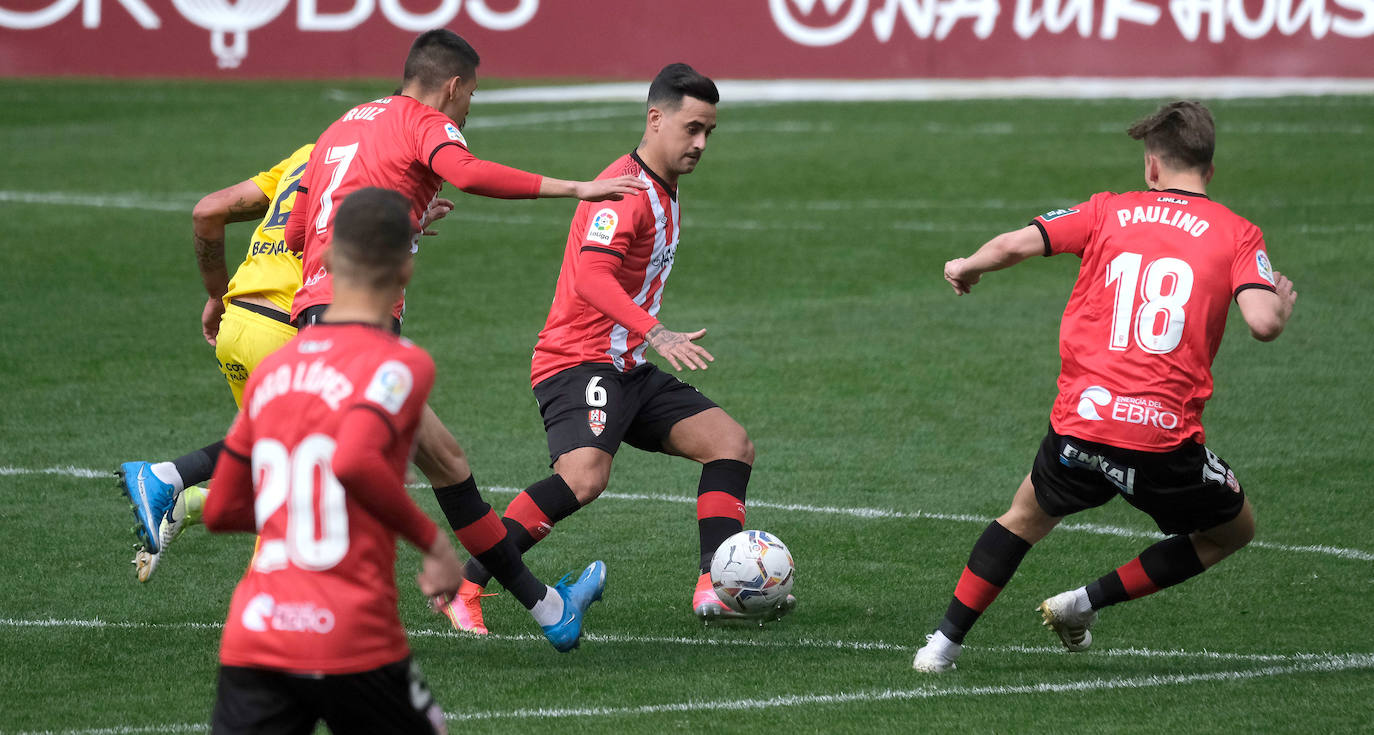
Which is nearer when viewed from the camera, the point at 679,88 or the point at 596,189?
the point at 596,189

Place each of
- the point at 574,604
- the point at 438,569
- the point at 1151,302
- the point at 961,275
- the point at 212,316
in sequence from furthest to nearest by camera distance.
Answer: the point at 212,316 < the point at 574,604 < the point at 961,275 < the point at 1151,302 < the point at 438,569

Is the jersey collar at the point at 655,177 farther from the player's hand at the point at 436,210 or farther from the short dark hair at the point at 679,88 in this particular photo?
the player's hand at the point at 436,210

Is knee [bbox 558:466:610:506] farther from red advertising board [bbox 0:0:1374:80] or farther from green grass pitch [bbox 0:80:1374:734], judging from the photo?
red advertising board [bbox 0:0:1374:80]

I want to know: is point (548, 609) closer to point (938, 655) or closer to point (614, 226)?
point (938, 655)

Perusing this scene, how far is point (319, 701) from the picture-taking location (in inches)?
134

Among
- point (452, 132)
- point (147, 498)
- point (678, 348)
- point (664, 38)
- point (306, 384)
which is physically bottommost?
point (664, 38)

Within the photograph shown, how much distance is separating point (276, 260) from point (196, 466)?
89cm

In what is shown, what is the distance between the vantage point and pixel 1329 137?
19.7 metres

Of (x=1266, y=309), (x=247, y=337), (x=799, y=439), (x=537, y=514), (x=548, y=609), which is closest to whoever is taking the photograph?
(x=1266, y=309)

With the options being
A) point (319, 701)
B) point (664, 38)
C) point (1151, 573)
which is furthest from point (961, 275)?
point (664, 38)

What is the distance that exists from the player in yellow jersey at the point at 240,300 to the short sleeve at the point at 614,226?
553 mm

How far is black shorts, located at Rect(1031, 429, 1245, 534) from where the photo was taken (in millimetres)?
5148

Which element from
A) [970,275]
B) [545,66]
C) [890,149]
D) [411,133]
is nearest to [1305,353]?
[970,275]

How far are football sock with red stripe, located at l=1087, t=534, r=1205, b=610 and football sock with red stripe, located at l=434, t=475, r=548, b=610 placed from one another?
1.88m
